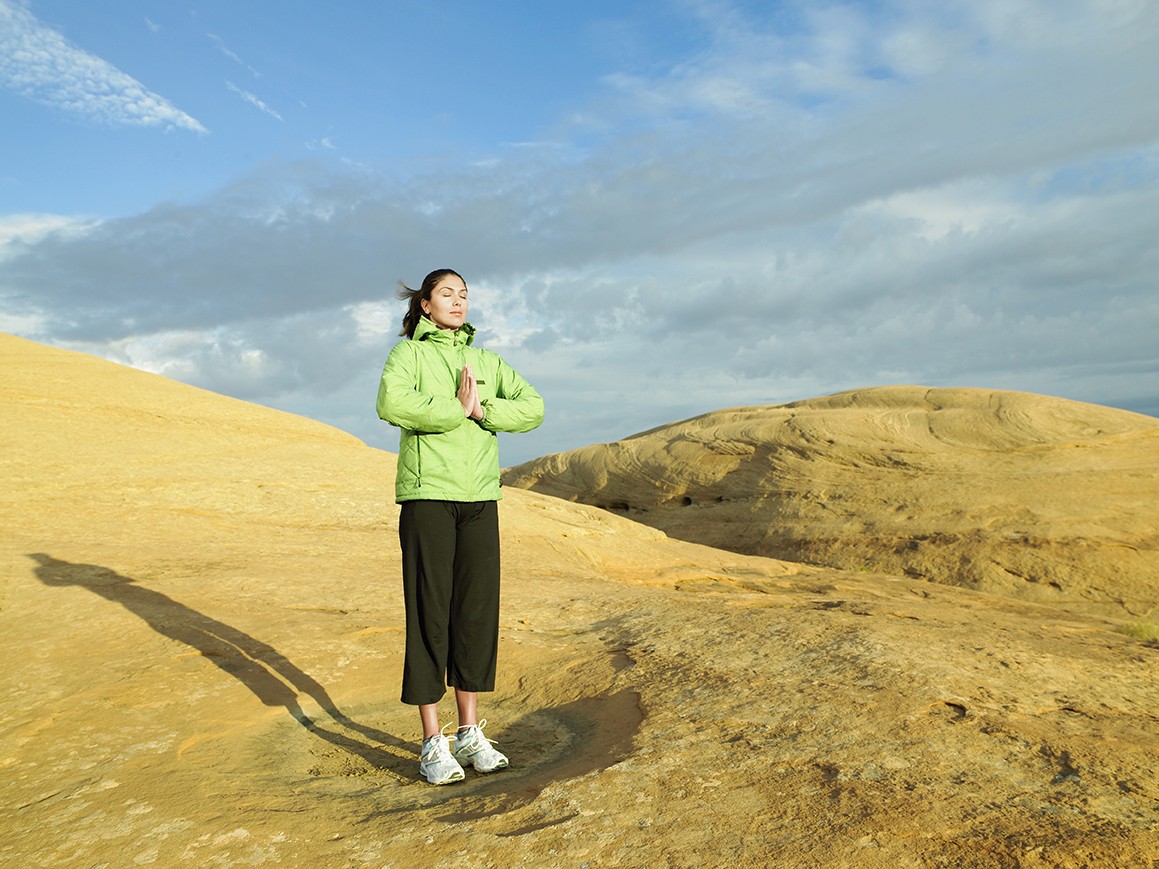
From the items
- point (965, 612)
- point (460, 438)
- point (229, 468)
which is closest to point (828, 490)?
point (965, 612)

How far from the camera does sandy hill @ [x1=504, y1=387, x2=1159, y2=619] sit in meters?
11.5

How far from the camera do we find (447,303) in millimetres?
3604

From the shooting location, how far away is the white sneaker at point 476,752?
11.0 feet

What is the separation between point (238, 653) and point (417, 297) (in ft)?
8.17

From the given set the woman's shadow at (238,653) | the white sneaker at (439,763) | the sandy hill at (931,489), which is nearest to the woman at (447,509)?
the white sneaker at (439,763)

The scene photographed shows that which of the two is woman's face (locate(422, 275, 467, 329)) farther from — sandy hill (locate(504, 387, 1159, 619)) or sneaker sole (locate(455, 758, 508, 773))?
sandy hill (locate(504, 387, 1159, 619))

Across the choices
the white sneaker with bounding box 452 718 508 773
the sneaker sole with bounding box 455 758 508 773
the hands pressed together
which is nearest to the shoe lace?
the white sneaker with bounding box 452 718 508 773

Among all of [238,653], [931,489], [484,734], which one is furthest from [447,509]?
[931,489]

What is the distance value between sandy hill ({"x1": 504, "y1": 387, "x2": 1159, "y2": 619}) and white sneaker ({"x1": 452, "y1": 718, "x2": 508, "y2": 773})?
9845 millimetres

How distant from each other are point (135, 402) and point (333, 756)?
9253 mm

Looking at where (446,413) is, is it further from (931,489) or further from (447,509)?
(931,489)

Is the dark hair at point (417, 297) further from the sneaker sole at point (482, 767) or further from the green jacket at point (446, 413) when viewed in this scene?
the sneaker sole at point (482, 767)

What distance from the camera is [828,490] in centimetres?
1427

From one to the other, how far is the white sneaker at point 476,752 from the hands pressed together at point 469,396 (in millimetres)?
1301
